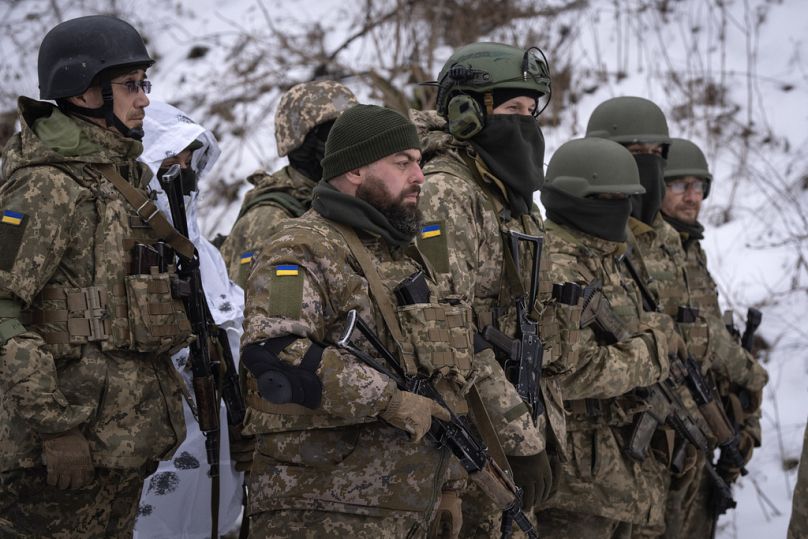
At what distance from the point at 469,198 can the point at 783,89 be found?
23.7 ft

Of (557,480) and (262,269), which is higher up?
(262,269)

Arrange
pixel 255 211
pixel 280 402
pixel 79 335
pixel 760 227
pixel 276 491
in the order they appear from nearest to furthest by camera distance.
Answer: pixel 280 402 < pixel 276 491 < pixel 79 335 < pixel 255 211 < pixel 760 227

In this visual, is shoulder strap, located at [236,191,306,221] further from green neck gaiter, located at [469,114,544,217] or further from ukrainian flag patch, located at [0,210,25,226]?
ukrainian flag patch, located at [0,210,25,226]

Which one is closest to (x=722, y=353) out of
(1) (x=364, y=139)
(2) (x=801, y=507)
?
(2) (x=801, y=507)

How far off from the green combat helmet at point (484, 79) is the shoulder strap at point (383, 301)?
3.40 ft

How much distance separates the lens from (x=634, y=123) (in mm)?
5730

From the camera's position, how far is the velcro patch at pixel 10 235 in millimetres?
3340

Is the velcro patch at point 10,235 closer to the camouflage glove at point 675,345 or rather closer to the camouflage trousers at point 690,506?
the camouflage glove at point 675,345

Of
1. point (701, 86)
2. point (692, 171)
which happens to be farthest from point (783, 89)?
point (692, 171)

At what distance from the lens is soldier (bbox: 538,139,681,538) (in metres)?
4.46

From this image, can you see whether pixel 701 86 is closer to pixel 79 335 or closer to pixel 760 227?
pixel 760 227

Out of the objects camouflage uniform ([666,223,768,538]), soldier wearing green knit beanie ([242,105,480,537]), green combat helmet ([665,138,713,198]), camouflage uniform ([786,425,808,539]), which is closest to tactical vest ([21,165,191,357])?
soldier wearing green knit beanie ([242,105,480,537])

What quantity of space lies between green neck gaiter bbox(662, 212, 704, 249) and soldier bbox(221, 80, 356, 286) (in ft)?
6.79

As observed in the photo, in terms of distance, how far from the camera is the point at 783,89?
991 centimetres
